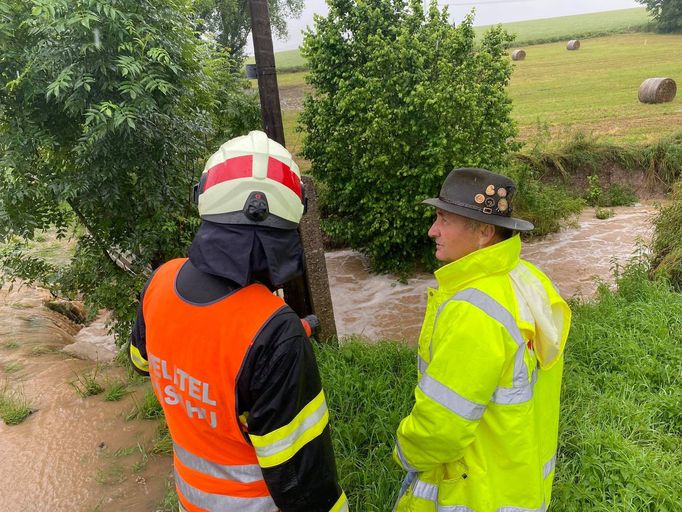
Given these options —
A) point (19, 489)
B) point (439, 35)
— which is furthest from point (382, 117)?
point (19, 489)

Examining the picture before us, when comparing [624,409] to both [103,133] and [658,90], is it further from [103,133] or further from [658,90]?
[658,90]

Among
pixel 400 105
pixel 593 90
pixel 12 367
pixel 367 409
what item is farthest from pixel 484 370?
pixel 593 90

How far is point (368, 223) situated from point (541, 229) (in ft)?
14.7

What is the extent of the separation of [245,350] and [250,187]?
1.51 ft

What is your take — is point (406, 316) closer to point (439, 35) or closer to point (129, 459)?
point (439, 35)

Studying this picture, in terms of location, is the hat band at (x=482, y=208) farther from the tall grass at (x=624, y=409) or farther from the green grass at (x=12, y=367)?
the green grass at (x=12, y=367)

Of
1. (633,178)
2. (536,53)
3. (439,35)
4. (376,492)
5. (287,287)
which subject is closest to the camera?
(376,492)

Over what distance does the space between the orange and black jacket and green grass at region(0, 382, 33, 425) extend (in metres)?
3.47

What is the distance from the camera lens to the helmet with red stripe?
1.37 meters

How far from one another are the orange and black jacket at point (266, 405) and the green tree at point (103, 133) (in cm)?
226

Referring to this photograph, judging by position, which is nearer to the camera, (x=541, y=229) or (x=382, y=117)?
(x=382, y=117)

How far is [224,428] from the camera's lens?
4.75 feet

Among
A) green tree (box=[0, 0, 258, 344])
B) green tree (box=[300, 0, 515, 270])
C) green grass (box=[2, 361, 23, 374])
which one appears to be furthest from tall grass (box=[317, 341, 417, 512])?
green tree (box=[300, 0, 515, 270])

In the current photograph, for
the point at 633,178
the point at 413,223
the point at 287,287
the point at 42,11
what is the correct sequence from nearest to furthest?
the point at 42,11, the point at 287,287, the point at 413,223, the point at 633,178
